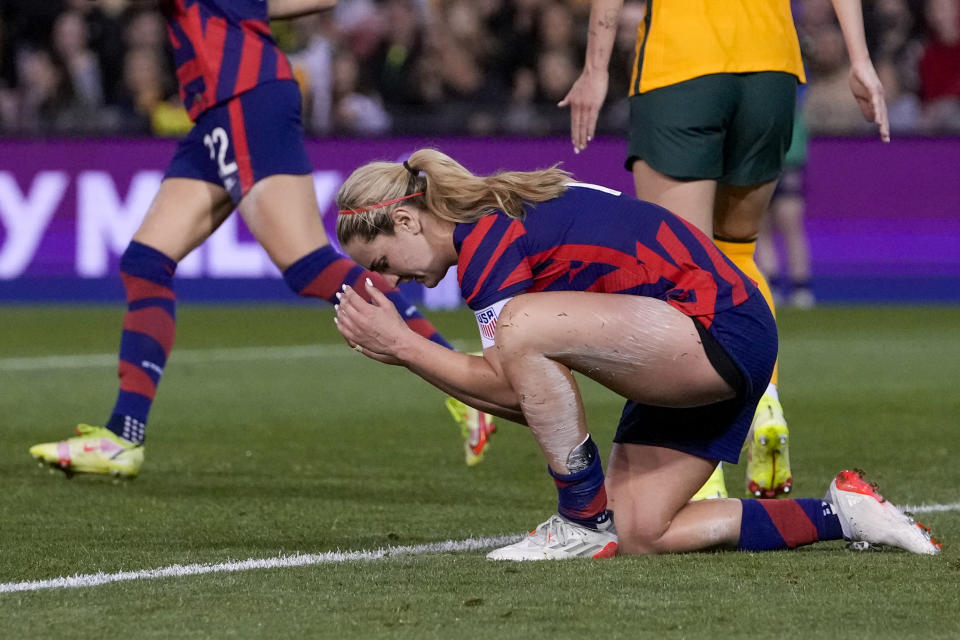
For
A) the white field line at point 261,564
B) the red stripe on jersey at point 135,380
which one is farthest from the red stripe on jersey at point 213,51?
the white field line at point 261,564

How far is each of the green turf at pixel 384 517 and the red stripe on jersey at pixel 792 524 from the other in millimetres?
36

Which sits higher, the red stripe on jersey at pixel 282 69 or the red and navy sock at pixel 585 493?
the red stripe on jersey at pixel 282 69

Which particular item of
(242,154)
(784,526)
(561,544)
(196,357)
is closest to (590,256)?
(561,544)

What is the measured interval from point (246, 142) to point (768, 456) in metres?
1.95

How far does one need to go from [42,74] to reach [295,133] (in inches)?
380

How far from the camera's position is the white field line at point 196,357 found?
9266 millimetres

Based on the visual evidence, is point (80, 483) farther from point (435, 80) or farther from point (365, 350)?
point (435, 80)

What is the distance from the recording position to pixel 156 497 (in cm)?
516

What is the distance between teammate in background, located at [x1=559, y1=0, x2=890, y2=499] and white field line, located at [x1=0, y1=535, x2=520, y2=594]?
0.99 m

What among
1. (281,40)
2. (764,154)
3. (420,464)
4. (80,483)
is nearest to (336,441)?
(420,464)

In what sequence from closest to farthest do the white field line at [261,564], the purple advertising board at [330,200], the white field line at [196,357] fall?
the white field line at [261,564] < the white field line at [196,357] < the purple advertising board at [330,200]

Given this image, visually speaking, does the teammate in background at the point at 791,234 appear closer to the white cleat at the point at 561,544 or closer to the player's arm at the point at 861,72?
the player's arm at the point at 861,72

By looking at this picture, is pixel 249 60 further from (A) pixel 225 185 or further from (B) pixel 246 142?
(A) pixel 225 185

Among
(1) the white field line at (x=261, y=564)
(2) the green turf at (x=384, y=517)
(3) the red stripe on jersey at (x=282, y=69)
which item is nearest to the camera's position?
(2) the green turf at (x=384, y=517)
